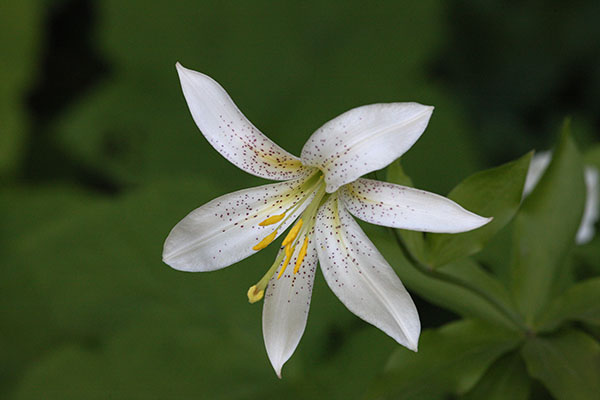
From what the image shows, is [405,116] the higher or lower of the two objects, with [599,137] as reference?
higher

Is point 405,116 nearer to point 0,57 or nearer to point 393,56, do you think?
point 393,56

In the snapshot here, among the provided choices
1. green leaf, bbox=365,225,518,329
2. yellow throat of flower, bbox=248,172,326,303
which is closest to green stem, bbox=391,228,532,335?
green leaf, bbox=365,225,518,329

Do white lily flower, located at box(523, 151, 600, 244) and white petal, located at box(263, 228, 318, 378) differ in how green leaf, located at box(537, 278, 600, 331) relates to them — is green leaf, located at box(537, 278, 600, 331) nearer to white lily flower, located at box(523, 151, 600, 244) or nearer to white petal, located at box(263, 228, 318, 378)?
white petal, located at box(263, 228, 318, 378)

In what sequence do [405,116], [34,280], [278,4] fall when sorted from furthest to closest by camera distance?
[278,4]
[34,280]
[405,116]

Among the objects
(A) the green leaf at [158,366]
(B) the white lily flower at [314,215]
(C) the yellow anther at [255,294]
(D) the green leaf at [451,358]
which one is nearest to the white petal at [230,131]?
(B) the white lily flower at [314,215]

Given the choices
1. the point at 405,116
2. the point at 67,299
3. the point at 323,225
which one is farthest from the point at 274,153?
the point at 67,299
